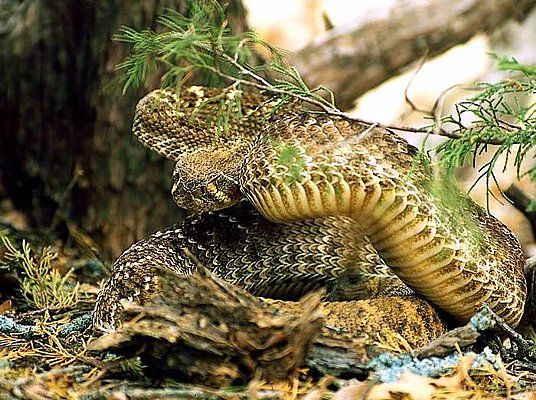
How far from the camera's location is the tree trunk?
5637 mm

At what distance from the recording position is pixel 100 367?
8.87 feet

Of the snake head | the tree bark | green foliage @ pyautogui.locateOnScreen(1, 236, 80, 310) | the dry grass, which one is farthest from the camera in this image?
the tree bark

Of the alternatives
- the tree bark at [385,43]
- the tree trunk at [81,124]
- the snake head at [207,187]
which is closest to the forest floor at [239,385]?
the snake head at [207,187]

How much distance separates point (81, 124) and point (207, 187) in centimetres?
259

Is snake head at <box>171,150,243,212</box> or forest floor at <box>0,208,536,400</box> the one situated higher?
snake head at <box>171,150,243,212</box>

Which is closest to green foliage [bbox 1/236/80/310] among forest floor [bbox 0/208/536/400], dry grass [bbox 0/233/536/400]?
forest floor [bbox 0/208/536/400]

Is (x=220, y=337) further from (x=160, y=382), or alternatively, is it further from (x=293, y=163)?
(x=293, y=163)

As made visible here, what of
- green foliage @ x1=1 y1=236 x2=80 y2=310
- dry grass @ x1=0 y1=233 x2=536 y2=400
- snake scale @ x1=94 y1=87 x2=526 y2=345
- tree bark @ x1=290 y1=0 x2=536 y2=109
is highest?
tree bark @ x1=290 y1=0 x2=536 y2=109

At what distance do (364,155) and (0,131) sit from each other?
Answer: 13.1 feet

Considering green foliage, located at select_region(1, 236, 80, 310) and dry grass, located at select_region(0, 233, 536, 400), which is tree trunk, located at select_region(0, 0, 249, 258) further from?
dry grass, located at select_region(0, 233, 536, 400)

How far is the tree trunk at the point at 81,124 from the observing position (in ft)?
18.5

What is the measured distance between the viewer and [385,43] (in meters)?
7.01

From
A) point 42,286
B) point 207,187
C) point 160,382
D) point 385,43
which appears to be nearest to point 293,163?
point 207,187

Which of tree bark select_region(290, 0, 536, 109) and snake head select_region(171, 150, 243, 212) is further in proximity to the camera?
tree bark select_region(290, 0, 536, 109)
